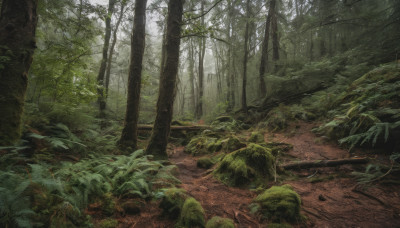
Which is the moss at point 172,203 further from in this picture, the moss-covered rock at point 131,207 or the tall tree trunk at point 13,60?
the tall tree trunk at point 13,60

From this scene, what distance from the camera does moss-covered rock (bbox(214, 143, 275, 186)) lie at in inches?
140

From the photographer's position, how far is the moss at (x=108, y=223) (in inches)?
74.7

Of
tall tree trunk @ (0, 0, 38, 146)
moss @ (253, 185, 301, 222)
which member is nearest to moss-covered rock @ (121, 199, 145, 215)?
moss @ (253, 185, 301, 222)

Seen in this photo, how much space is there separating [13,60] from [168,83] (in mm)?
3308

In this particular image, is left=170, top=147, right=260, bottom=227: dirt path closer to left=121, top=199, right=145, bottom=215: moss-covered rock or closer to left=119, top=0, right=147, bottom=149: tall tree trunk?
left=121, top=199, right=145, bottom=215: moss-covered rock

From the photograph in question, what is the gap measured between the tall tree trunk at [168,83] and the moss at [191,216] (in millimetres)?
3074

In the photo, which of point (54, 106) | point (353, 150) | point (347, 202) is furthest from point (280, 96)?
point (54, 106)

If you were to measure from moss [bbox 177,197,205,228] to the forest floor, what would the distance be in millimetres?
203

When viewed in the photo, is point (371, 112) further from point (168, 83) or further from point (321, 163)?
point (168, 83)

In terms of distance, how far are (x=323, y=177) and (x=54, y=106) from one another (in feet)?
22.9

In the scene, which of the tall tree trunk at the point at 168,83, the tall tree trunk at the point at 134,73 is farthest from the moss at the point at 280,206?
the tall tree trunk at the point at 134,73

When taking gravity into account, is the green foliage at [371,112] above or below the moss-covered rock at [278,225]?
above

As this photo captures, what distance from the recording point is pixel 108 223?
1939mm

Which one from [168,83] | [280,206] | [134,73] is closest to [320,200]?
[280,206]
